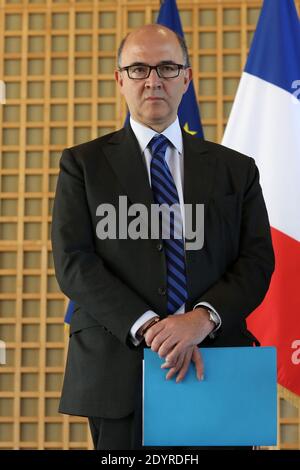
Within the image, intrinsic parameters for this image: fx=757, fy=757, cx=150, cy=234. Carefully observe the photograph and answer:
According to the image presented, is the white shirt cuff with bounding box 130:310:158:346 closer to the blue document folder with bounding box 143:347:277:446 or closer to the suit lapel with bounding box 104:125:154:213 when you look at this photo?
the blue document folder with bounding box 143:347:277:446

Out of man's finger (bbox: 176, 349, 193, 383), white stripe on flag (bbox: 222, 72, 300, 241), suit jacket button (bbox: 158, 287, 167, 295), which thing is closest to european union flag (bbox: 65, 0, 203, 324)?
white stripe on flag (bbox: 222, 72, 300, 241)

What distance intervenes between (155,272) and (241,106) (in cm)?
168

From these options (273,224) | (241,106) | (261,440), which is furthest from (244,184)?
(241,106)

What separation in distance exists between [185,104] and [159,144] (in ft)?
4.97

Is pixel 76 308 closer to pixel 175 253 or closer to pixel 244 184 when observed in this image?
pixel 175 253

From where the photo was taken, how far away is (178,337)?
65.4 inches

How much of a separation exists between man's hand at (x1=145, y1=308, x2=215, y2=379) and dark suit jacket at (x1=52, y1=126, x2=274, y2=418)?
57mm

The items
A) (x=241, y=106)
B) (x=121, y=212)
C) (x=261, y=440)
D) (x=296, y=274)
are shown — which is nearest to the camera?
(x=261, y=440)

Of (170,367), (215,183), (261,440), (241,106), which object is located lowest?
(261,440)

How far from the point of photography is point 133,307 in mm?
Result: 1709

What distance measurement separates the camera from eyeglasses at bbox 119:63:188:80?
6.27 ft

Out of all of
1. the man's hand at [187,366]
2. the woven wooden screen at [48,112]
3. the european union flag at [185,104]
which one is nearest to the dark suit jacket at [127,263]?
the man's hand at [187,366]

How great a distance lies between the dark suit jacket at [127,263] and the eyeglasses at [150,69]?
0.51ft

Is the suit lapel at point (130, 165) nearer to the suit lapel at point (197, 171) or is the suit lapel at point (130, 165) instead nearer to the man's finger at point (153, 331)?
the suit lapel at point (197, 171)
